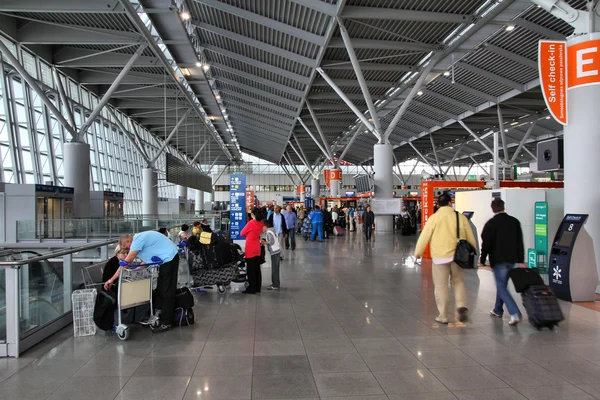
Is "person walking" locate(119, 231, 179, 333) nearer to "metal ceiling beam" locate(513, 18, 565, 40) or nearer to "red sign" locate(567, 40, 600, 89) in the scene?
"red sign" locate(567, 40, 600, 89)

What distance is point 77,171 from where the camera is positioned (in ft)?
69.8

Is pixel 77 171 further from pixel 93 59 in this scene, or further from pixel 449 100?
pixel 449 100

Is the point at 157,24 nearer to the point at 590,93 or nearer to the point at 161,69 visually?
the point at 161,69

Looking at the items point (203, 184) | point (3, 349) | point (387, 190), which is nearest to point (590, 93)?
point (3, 349)

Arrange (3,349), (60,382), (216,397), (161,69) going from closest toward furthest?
(216,397) → (60,382) → (3,349) → (161,69)

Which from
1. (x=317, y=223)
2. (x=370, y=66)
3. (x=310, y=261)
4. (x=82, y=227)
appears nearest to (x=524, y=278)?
(x=310, y=261)

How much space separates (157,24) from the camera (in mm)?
16406

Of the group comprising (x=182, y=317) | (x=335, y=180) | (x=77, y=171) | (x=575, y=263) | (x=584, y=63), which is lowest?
(x=182, y=317)

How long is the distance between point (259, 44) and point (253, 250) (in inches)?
495

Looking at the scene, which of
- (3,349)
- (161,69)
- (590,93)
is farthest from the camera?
(161,69)

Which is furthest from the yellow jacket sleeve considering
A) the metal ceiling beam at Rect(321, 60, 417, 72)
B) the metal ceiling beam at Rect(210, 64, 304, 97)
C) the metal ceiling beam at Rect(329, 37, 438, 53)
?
the metal ceiling beam at Rect(210, 64, 304, 97)

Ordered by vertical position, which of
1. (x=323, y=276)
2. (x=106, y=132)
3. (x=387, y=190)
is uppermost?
(x=106, y=132)

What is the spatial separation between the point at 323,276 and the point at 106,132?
27764 mm

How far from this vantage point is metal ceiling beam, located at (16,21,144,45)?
59.7 feet
